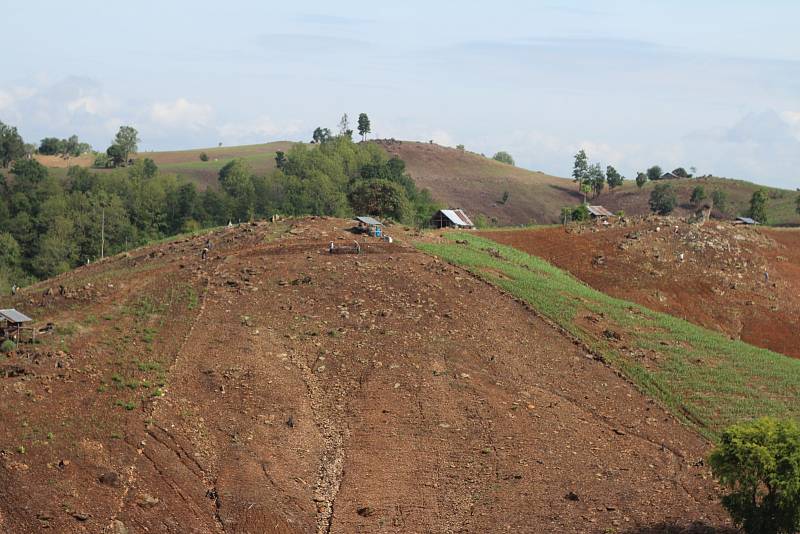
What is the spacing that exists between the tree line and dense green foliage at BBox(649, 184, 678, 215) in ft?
132

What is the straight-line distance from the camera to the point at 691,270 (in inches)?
2215

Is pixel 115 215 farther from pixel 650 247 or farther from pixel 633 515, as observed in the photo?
pixel 633 515

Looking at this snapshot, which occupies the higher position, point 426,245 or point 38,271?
point 426,245

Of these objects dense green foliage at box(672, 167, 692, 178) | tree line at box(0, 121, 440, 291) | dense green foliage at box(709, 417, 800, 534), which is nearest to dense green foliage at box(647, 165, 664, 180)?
dense green foliage at box(672, 167, 692, 178)

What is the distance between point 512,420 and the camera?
3056cm

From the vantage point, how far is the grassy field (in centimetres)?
3516

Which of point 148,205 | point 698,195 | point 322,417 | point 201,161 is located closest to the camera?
point 322,417

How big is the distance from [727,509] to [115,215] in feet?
235

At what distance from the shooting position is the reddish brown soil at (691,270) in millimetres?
51125

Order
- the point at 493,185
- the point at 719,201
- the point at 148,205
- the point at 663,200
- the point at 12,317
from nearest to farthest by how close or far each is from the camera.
Result: the point at 12,317 < the point at 148,205 < the point at 719,201 < the point at 663,200 < the point at 493,185

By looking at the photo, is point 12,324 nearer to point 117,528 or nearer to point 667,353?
point 117,528

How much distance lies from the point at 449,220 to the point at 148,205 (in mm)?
32132

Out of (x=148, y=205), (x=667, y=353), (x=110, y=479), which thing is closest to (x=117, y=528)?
(x=110, y=479)

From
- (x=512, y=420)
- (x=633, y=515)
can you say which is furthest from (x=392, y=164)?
(x=633, y=515)
